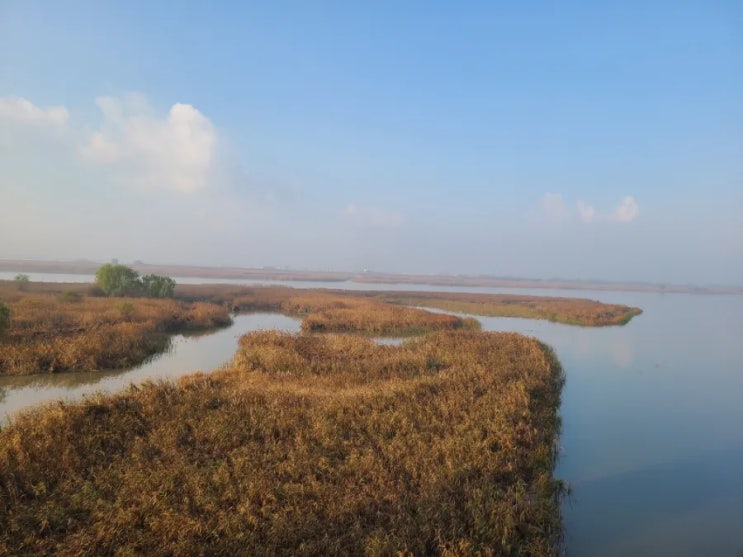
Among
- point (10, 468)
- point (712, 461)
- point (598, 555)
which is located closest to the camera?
point (598, 555)

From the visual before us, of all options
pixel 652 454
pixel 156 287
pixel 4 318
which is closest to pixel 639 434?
pixel 652 454

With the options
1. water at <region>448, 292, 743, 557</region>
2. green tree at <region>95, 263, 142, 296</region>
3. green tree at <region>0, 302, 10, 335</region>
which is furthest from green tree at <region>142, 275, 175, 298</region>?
water at <region>448, 292, 743, 557</region>

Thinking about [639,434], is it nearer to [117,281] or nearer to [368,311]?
[368,311]

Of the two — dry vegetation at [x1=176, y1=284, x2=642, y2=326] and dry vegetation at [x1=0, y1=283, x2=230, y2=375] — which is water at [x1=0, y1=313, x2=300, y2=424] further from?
dry vegetation at [x1=176, y1=284, x2=642, y2=326]

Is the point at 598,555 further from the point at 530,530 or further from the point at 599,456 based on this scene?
the point at 599,456

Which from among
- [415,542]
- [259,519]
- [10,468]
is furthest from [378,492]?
[10,468]

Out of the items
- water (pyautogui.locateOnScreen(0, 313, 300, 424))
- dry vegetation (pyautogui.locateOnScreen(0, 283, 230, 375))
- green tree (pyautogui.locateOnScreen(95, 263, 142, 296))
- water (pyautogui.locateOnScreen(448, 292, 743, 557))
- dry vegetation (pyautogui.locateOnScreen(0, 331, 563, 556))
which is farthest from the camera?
green tree (pyautogui.locateOnScreen(95, 263, 142, 296))
